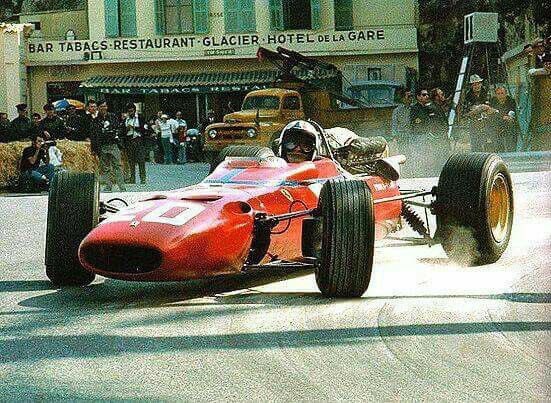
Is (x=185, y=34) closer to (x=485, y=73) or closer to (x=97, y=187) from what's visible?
(x=485, y=73)

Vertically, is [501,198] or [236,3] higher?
[236,3]

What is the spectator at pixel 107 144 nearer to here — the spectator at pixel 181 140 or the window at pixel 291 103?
the window at pixel 291 103

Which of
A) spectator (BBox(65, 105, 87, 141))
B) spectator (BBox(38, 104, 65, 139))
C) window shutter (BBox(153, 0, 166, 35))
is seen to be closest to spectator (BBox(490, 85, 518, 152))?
spectator (BBox(65, 105, 87, 141))

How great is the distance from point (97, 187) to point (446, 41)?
28437mm

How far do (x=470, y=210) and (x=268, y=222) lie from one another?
1.94 m

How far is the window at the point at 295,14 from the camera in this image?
37.6m

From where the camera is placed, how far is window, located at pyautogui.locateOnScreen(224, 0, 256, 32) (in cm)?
3750

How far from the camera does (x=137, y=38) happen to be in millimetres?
37562

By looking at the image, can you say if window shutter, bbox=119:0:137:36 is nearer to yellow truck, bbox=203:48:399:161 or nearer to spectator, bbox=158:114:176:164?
spectator, bbox=158:114:176:164

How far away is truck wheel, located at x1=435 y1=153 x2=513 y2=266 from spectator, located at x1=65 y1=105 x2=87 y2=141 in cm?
1233

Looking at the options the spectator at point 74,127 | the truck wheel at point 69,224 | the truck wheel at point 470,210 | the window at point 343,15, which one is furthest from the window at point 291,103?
the truck wheel at point 69,224

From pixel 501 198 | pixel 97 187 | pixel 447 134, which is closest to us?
pixel 97 187

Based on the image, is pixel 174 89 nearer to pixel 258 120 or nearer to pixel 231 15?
pixel 231 15

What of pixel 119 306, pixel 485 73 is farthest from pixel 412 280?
pixel 485 73
